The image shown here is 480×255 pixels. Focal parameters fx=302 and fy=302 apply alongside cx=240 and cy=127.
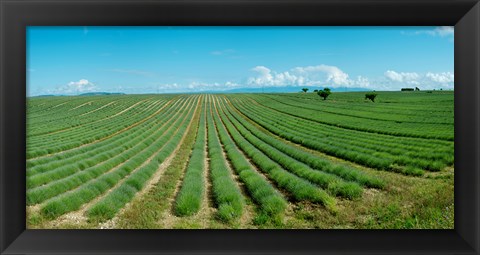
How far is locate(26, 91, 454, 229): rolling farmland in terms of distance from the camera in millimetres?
2721

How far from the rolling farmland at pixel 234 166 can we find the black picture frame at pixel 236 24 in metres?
0.11

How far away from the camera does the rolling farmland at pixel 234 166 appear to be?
2721 millimetres

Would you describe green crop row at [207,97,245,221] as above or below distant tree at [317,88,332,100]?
below

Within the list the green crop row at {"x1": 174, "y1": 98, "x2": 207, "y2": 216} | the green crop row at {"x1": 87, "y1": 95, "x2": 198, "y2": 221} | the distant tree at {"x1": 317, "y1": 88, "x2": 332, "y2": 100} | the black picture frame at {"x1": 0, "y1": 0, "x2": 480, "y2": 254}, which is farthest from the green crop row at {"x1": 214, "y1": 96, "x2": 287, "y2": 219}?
the distant tree at {"x1": 317, "y1": 88, "x2": 332, "y2": 100}

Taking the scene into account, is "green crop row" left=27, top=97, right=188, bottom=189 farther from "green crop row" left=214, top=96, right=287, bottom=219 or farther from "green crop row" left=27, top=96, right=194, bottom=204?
"green crop row" left=214, top=96, right=287, bottom=219

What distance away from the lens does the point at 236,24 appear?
249 centimetres

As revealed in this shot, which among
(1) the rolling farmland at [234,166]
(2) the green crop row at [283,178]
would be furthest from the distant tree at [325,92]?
(2) the green crop row at [283,178]

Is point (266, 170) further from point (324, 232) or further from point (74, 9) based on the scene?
point (74, 9)

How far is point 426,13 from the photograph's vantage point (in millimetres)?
2385

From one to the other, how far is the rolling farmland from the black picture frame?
4.4 inches

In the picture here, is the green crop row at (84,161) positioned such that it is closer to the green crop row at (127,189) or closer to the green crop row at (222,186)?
the green crop row at (127,189)

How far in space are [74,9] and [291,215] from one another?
2522 mm

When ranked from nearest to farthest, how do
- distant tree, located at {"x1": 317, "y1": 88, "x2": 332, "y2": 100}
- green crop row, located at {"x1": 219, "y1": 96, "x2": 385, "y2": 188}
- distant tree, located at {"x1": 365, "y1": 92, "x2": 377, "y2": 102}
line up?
green crop row, located at {"x1": 219, "y1": 96, "x2": 385, "y2": 188} < distant tree, located at {"x1": 317, "y1": 88, "x2": 332, "y2": 100} < distant tree, located at {"x1": 365, "y1": 92, "x2": 377, "y2": 102}
